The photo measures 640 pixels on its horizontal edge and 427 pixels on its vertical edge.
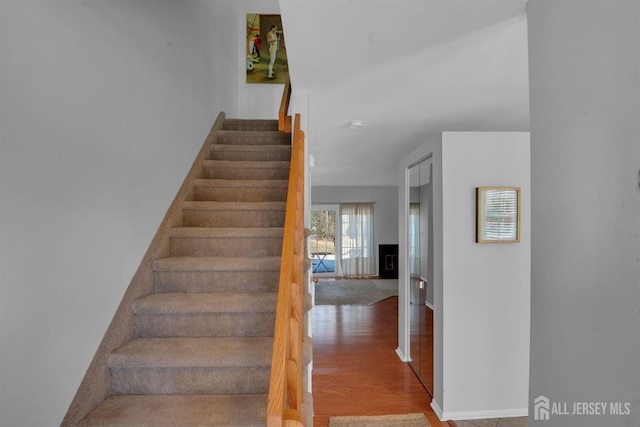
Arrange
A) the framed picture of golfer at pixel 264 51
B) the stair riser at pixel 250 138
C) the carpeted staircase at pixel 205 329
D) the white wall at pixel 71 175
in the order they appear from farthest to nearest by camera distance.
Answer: the framed picture of golfer at pixel 264 51 → the stair riser at pixel 250 138 → the carpeted staircase at pixel 205 329 → the white wall at pixel 71 175

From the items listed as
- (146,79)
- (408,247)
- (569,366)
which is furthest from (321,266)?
(569,366)

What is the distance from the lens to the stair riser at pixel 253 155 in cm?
336

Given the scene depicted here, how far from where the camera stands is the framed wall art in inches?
113

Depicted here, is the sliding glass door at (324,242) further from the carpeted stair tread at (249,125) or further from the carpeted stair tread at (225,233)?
the carpeted stair tread at (225,233)

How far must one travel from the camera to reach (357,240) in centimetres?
913

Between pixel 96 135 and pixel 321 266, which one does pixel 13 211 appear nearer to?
pixel 96 135

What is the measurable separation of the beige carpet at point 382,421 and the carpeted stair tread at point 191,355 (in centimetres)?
161

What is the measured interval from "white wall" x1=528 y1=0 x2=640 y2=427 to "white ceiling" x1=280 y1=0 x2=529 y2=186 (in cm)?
29

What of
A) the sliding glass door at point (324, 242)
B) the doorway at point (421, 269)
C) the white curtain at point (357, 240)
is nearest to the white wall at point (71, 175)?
the doorway at point (421, 269)

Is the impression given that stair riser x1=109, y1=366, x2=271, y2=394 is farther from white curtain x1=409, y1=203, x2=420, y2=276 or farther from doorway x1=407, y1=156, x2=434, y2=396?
white curtain x1=409, y1=203, x2=420, y2=276

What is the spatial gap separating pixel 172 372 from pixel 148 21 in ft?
6.72

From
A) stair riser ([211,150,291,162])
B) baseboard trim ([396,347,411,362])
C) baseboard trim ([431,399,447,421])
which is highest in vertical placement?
stair riser ([211,150,291,162])

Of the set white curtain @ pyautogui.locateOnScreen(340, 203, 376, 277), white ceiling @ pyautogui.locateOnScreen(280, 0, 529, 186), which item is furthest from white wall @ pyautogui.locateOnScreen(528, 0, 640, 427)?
white curtain @ pyautogui.locateOnScreen(340, 203, 376, 277)

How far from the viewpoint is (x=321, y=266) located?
9.63m
